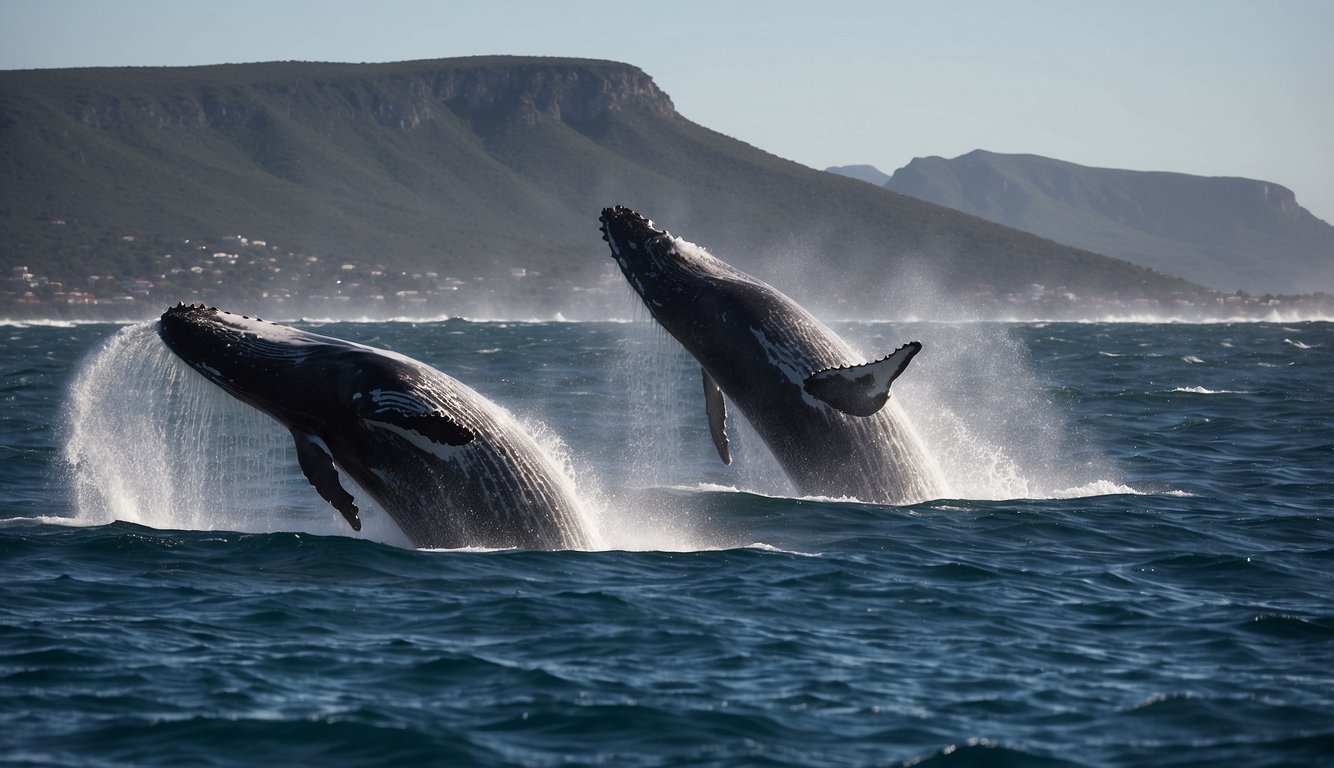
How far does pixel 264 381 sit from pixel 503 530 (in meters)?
2.34

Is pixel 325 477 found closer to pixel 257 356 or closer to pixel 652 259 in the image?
pixel 257 356

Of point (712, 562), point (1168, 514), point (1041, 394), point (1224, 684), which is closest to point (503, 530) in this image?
point (712, 562)

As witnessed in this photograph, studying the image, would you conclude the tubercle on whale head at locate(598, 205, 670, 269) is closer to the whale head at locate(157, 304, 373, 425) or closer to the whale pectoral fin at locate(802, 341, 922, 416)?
the whale pectoral fin at locate(802, 341, 922, 416)

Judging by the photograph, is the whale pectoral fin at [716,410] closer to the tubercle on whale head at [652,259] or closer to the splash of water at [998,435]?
the tubercle on whale head at [652,259]

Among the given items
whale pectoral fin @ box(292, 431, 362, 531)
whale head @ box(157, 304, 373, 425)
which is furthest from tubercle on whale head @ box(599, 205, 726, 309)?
whale pectoral fin @ box(292, 431, 362, 531)

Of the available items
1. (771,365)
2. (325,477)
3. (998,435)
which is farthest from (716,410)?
(998,435)

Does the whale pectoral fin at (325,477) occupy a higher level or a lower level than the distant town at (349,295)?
lower

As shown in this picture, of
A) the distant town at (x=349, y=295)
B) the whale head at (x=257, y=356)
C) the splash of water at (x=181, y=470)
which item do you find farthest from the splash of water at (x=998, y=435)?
the distant town at (x=349, y=295)

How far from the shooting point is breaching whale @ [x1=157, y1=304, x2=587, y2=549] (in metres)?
12.5

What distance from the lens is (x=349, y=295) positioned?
177 meters

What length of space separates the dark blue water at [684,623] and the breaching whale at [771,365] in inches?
17.7

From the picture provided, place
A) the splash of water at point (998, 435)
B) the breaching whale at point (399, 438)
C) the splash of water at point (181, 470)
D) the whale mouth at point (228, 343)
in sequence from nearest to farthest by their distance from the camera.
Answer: the breaching whale at point (399, 438)
the whale mouth at point (228, 343)
the splash of water at point (181, 470)
the splash of water at point (998, 435)

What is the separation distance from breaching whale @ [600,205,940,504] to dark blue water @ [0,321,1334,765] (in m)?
0.45

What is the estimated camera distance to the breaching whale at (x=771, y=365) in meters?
15.2
